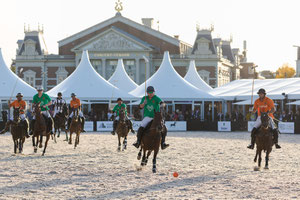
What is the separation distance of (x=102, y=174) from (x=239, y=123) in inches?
1184

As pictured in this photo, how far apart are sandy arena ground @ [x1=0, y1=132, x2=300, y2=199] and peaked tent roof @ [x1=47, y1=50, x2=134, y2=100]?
25.8 metres

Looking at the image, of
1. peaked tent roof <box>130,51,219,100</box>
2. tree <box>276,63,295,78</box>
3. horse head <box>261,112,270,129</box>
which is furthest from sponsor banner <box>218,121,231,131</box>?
tree <box>276,63,295,78</box>

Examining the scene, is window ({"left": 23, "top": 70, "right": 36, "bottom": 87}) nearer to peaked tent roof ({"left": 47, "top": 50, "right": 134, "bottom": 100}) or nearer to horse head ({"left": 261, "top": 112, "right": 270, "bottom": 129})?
peaked tent roof ({"left": 47, "top": 50, "right": 134, "bottom": 100})

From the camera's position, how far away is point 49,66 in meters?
86.1

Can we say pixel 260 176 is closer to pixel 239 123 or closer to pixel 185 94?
pixel 239 123

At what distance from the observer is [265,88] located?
167 feet

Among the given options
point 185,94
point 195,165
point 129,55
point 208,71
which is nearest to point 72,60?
point 129,55

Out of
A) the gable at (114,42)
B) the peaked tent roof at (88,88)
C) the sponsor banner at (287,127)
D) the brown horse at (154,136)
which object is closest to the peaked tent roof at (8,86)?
the peaked tent roof at (88,88)

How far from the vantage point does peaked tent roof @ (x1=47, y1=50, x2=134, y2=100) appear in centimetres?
4706

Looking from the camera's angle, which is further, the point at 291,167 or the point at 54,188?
the point at 291,167

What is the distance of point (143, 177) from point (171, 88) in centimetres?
3375

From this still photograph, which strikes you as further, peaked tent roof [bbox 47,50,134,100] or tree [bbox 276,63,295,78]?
tree [bbox 276,63,295,78]

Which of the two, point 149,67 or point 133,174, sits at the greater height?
point 149,67

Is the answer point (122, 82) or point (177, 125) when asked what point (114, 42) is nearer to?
point (122, 82)
